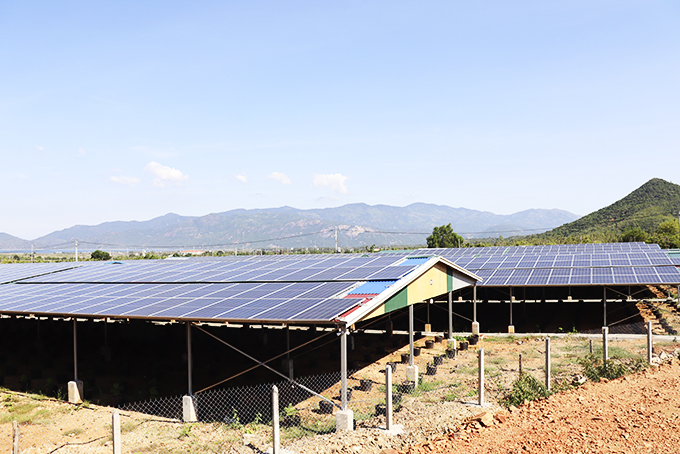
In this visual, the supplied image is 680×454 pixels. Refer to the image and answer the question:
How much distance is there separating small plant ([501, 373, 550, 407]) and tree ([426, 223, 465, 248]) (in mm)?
91827

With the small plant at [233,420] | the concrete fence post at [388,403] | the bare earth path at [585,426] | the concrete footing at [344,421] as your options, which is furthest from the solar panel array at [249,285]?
the bare earth path at [585,426]

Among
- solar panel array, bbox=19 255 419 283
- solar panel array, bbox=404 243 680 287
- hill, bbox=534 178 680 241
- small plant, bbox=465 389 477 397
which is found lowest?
small plant, bbox=465 389 477 397

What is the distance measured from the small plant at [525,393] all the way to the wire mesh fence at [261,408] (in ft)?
2.10

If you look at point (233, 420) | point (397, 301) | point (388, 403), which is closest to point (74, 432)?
point (233, 420)

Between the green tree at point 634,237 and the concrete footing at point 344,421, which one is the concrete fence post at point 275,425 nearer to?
the concrete footing at point 344,421

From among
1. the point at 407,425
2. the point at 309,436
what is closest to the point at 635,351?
the point at 407,425

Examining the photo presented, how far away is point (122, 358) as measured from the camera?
Answer: 26.5 meters

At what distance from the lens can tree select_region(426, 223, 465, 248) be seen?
4220 inches

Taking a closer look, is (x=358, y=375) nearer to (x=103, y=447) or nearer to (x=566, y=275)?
(x=103, y=447)

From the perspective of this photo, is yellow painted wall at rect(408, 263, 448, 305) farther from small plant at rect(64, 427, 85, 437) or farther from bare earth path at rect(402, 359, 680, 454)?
small plant at rect(64, 427, 85, 437)

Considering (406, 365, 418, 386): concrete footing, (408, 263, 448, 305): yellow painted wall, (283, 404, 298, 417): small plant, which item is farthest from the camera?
(408, 263, 448, 305): yellow painted wall

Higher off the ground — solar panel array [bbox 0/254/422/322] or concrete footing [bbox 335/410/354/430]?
solar panel array [bbox 0/254/422/322]

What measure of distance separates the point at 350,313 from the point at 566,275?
2265cm

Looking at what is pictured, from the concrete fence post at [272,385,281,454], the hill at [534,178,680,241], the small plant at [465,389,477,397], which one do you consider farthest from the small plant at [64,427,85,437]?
the hill at [534,178,680,241]
